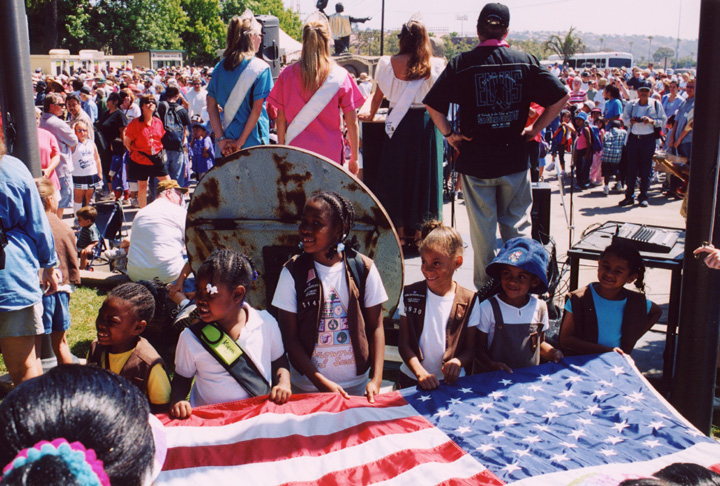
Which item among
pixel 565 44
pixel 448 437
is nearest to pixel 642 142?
pixel 448 437

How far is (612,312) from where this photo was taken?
156 inches

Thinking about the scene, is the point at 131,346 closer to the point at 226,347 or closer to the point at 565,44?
the point at 226,347

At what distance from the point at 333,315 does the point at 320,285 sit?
17 cm

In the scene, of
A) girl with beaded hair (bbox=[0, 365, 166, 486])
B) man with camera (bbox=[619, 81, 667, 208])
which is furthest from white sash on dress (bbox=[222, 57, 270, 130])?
man with camera (bbox=[619, 81, 667, 208])

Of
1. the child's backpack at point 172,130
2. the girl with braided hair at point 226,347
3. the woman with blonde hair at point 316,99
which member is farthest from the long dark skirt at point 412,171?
the child's backpack at point 172,130

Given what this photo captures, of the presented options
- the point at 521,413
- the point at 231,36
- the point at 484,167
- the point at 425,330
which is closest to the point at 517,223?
the point at 484,167

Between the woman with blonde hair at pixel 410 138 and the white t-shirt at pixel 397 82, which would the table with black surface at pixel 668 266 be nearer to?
the woman with blonde hair at pixel 410 138

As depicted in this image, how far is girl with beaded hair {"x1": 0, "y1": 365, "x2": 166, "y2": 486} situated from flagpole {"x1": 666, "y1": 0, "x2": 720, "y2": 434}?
3.33m

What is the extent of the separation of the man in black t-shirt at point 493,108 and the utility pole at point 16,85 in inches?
110

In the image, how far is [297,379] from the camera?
374cm

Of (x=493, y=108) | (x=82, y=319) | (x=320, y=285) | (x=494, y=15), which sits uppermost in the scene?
(x=494, y=15)

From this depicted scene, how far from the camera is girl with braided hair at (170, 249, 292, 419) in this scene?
10.6 feet

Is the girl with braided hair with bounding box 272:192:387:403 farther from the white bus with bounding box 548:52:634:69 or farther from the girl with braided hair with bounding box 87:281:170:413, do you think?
the white bus with bounding box 548:52:634:69

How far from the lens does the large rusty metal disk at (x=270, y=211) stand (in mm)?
4059
